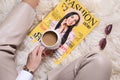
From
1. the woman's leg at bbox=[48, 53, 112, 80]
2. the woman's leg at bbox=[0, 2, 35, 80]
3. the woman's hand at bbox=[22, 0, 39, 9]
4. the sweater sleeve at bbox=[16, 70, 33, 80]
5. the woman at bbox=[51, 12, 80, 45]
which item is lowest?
the woman's leg at bbox=[48, 53, 112, 80]

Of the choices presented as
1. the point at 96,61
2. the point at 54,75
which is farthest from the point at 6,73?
the point at 96,61

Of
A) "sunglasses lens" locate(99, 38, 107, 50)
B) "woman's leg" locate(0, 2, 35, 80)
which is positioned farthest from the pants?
"sunglasses lens" locate(99, 38, 107, 50)

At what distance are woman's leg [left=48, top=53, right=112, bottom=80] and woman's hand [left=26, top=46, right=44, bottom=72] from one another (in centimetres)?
7

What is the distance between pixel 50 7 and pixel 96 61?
30 centimetres

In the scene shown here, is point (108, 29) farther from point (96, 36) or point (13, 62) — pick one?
point (13, 62)

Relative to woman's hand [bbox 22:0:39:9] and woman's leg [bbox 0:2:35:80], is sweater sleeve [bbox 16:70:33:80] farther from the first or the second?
woman's hand [bbox 22:0:39:9]

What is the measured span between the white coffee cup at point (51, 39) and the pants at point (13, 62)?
7 centimetres

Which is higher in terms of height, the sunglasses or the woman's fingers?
the woman's fingers

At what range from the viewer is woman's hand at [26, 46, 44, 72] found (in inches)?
44.4

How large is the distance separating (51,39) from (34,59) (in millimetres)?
97

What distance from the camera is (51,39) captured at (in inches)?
45.5

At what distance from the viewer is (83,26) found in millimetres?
1195

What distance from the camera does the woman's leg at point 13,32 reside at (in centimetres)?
107

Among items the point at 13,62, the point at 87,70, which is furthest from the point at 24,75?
the point at 87,70
